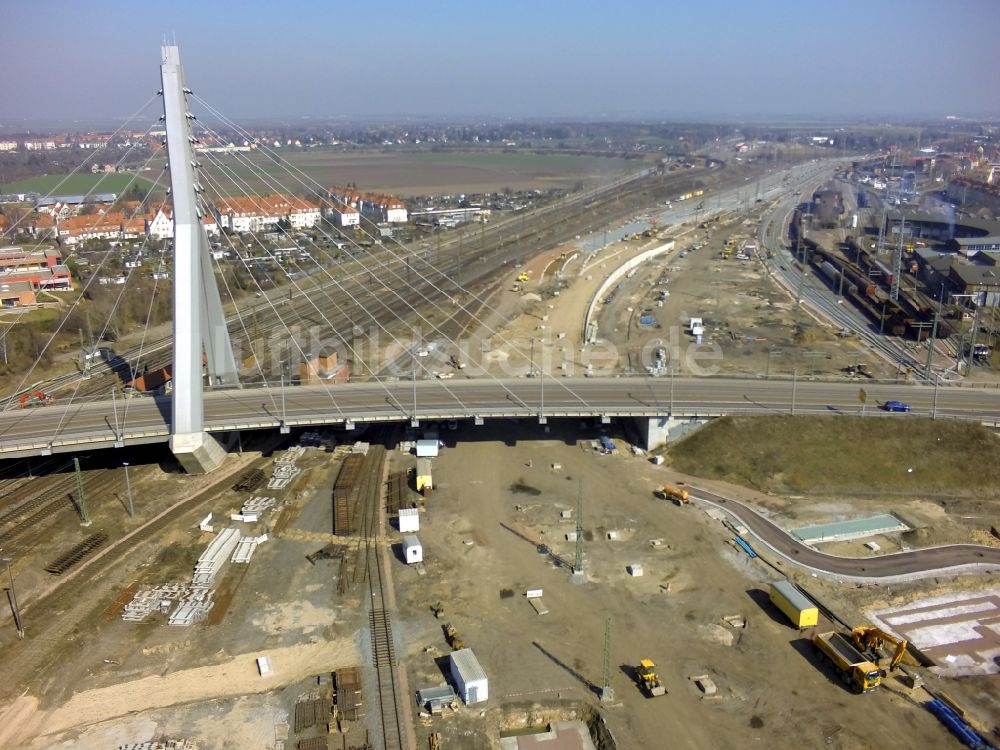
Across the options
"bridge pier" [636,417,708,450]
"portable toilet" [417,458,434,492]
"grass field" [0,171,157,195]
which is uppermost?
"grass field" [0,171,157,195]

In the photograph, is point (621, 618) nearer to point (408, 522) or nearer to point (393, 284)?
point (408, 522)

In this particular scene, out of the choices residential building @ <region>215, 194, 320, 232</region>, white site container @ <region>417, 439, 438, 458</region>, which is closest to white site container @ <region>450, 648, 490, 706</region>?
white site container @ <region>417, 439, 438, 458</region>

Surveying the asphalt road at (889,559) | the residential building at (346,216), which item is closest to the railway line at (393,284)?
the residential building at (346,216)

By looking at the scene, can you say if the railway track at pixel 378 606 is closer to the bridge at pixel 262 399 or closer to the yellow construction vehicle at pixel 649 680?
the bridge at pixel 262 399

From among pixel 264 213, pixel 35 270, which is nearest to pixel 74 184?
pixel 264 213

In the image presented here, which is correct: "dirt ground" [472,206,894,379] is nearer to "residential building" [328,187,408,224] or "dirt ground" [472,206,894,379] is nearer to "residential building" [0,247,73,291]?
"residential building" [328,187,408,224]

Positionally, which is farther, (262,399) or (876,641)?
(262,399)

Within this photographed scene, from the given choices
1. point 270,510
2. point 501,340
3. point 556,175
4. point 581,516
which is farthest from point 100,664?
point 556,175
